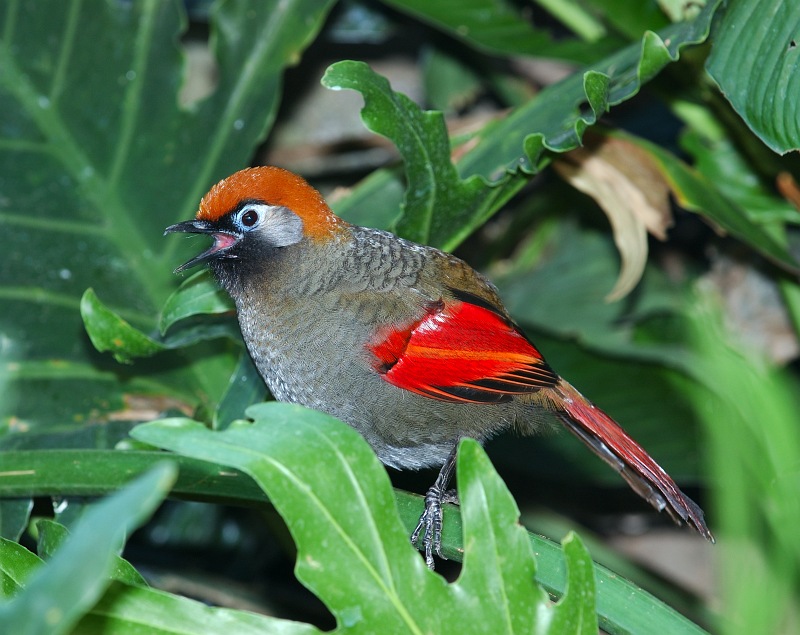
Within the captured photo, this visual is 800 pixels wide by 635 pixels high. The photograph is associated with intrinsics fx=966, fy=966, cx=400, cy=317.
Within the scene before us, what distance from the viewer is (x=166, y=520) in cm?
348

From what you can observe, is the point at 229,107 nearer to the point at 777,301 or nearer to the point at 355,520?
the point at 355,520

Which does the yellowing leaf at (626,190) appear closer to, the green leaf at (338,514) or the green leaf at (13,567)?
the green leaf at (338,514)

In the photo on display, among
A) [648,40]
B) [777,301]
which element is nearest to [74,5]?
[648,40]

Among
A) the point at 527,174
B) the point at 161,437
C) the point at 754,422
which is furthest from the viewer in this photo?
the point at 527,174

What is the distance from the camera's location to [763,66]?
7.70 feet

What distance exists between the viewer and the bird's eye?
2256 millimetres

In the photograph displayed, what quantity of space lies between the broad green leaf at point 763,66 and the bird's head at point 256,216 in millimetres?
1054

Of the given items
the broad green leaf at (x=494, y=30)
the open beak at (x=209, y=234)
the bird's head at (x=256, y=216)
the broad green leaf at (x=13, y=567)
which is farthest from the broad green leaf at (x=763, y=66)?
the broad green leaf at (x=13, y=567)

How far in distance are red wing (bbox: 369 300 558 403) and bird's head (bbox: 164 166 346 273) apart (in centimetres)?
35

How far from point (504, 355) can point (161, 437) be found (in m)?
1.03

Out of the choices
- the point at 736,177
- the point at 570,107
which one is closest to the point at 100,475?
the point at 570,107

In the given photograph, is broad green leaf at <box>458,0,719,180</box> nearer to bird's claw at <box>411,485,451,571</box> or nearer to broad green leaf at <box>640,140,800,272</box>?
broad green leaf at <box>640,140,800,272</box>

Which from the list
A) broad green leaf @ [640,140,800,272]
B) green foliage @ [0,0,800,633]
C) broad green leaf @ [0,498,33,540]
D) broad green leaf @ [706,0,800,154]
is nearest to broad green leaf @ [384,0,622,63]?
green foliage @ [0,0,800,633]

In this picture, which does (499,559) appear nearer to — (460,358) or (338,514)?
(338,514)
